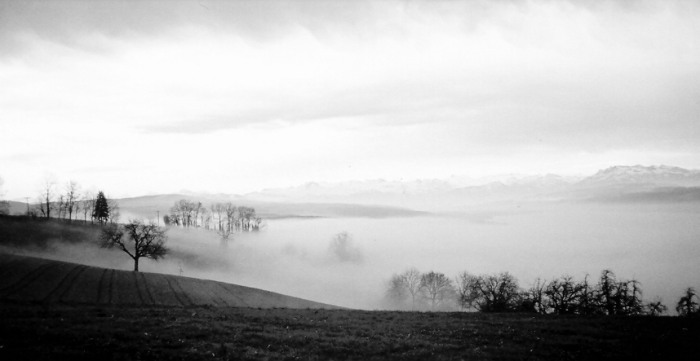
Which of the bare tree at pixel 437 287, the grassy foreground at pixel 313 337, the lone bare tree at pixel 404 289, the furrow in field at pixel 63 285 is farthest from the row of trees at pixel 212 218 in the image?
the grassy foreground at pixel 313 337

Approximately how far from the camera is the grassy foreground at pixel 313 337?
1633cm

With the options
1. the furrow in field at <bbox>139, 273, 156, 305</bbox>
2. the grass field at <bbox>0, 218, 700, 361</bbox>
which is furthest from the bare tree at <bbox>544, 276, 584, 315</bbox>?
the furrow in field at <bbox>139, 273, 156, 305</bbox>

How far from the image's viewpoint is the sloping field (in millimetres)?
39406

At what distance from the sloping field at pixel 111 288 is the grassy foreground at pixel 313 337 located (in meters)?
16.1

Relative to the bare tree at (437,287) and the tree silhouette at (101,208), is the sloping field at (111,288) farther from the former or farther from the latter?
the tree silhouette at (101,208)

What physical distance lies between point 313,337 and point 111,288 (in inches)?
1537

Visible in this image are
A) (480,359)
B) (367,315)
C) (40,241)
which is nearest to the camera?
(480,359)

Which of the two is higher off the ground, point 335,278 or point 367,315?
point 367,315

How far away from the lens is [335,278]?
112m

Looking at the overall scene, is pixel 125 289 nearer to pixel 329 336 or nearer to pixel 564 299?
pixel 329 336

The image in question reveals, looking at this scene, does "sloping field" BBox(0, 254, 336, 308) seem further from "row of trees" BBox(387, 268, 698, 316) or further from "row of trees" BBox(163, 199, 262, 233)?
"row of trees" BBox(163, 199, 262, 233)

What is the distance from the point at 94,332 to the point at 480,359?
20.7 meters

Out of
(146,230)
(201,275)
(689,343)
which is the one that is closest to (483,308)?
(689,343)

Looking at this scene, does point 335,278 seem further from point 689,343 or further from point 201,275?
point 689,343
